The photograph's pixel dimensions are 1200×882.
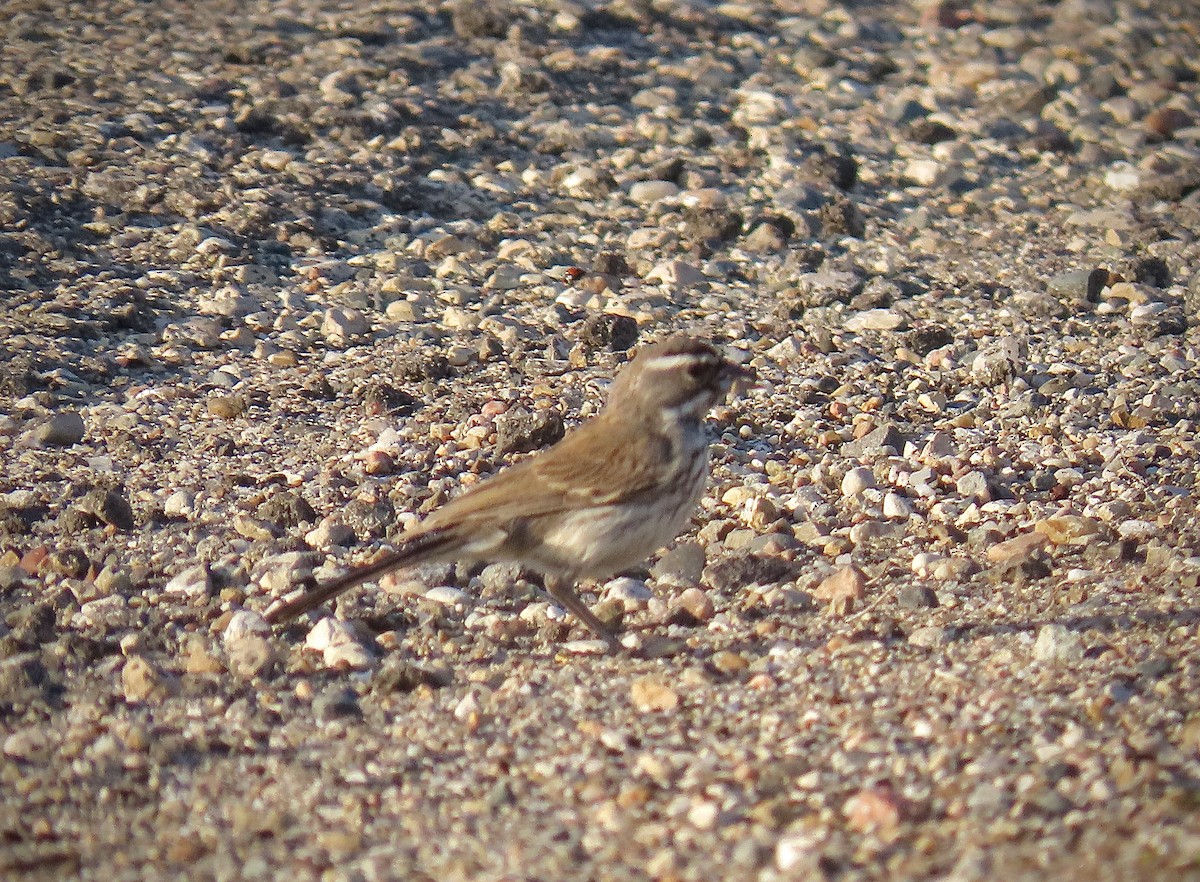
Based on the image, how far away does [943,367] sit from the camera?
8.45 meters

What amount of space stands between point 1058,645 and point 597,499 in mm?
1938

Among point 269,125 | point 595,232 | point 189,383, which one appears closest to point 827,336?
point 595,232

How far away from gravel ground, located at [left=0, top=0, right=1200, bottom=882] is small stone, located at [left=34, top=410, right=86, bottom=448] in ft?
0.07

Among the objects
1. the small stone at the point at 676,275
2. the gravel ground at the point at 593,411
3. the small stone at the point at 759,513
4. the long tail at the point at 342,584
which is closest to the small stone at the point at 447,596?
the gravel ground at the point at 593,411

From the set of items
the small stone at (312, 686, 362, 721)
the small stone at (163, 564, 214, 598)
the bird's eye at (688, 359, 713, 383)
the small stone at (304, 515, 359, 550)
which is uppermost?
the bird's eye at (688, 359, 713, 383)

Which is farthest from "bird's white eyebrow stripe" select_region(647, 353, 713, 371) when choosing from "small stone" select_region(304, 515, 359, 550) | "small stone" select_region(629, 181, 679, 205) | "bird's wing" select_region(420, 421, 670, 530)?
"small stone" select_region(629, 181, 679, 205)

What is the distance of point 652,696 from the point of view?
18.6 ft

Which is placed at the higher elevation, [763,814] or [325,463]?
[763,814]

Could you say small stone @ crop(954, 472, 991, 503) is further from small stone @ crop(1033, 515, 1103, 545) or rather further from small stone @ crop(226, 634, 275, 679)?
small stone @ crop(226, 634, 275, 679)

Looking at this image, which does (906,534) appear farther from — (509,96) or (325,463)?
(509,96)

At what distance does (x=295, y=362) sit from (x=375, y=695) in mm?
2998

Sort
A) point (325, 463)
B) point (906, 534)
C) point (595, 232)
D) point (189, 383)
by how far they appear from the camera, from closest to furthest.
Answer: point (906, 534), point (325, 463), point (189, 383), point (595, 232)

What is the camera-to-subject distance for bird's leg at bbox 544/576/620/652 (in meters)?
6.21

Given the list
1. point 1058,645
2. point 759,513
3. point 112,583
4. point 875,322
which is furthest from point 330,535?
point 875,322
